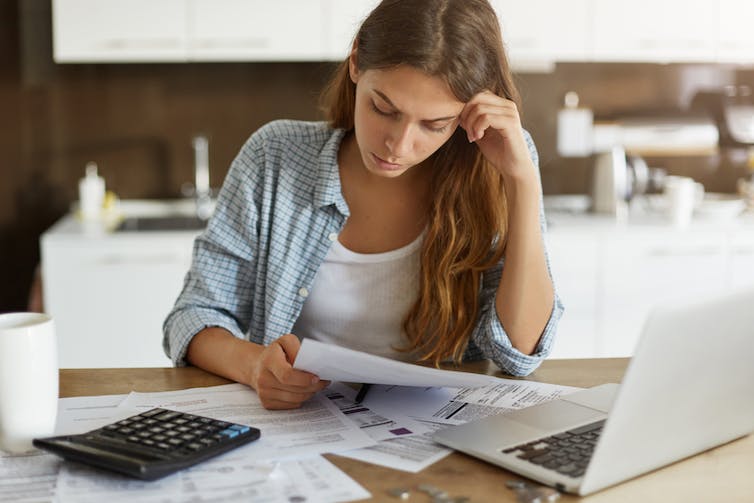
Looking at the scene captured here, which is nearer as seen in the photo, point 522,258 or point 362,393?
point 362,393

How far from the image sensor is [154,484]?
920 mm

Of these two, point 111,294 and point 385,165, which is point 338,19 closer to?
point 111,294

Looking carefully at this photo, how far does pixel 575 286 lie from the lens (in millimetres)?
3156

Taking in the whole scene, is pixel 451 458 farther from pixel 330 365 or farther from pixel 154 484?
pixel 154 484

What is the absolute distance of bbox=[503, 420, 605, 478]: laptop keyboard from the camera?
948 mm

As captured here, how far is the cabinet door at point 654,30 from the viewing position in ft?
10.9

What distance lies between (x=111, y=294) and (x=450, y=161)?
5.81 ft

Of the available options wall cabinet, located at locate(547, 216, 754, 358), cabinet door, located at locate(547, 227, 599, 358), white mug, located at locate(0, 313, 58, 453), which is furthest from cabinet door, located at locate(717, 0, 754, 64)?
white mug, located at locate(0, 313, 58, 453)

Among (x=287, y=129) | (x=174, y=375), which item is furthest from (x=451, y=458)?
(x=287, y=129)

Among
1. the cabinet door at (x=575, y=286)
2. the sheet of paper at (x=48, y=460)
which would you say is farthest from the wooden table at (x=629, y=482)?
the cabinet door at (x=575, y=286)

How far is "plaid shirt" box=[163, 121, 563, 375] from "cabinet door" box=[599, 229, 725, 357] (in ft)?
5.53

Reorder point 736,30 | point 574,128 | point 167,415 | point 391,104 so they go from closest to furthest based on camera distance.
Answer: point 167,415 → point 391,104 → point 736,30 → point 574,128

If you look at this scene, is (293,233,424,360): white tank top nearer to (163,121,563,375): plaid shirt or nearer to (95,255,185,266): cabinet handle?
(163,121,563,375): plaid shirt

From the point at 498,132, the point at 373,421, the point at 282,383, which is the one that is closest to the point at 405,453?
the point at 373,421
